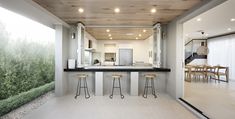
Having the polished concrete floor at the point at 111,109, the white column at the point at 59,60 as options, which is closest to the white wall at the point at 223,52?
the polished concrete floor at the point at 111,109

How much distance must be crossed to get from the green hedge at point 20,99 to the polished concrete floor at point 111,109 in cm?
44

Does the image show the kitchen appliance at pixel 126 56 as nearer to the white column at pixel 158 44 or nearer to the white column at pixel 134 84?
the white column at pixel 158 44

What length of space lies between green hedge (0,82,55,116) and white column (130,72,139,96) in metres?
2.75

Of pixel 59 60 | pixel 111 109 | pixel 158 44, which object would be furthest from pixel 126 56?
pixel 111 109

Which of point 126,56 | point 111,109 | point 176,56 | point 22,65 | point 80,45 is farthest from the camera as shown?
point 126,56

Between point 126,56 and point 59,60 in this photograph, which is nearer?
point 59,60

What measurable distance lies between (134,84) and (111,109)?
67.0 inches

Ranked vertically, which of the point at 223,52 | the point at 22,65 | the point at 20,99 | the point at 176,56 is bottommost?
the point at 20,99

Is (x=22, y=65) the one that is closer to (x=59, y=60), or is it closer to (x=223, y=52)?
(x=59, y=60)

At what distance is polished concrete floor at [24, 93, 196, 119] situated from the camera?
3.48 m

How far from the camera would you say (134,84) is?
5.46m

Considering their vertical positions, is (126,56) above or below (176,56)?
above

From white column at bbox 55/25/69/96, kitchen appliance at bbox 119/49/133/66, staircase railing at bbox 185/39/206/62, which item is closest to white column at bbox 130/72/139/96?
white column at bbox 55/25/69/96

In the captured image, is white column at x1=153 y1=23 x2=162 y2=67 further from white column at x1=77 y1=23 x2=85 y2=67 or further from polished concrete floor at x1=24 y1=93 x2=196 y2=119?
white column at x1=77 y1=23 x2=85 y2=67
